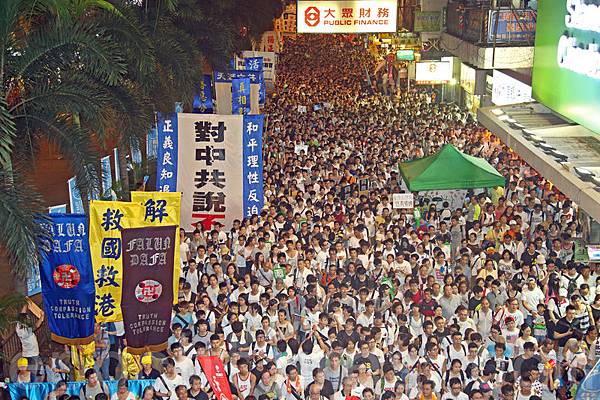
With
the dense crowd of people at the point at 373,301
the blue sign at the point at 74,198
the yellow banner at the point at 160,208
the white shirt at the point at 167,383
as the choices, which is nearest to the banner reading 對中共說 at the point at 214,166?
the dense crowd of people at the point at 373,301

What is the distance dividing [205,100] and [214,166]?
1395cm

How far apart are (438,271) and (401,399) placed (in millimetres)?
4334

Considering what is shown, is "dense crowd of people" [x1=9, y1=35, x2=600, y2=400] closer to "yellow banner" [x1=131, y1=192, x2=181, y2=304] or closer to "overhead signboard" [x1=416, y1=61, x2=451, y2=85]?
"yellow banner" [x1=131, y1=192, x2=181, y2=304]

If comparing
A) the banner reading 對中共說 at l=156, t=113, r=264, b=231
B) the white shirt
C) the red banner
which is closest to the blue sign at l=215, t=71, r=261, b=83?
the banner reading 對中共說 at l=156, t=113, r=264, b=231

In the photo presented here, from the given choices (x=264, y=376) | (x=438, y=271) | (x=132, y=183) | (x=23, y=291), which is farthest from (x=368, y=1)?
(x=264, y=376)

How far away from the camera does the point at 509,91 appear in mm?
25719

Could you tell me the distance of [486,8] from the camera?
25266mm

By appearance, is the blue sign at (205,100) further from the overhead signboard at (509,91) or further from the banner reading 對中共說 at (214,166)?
the banner reading 對中共說 at (214,166)

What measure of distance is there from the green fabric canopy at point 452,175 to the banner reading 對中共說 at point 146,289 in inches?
308

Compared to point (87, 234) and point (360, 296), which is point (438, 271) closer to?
point (360, 296)

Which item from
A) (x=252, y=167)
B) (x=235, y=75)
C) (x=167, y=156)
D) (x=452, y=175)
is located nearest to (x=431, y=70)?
(x=235, y=75)

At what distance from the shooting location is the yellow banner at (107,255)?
1146cm

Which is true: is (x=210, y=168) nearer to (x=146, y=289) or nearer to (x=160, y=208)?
(x=160, y=208)

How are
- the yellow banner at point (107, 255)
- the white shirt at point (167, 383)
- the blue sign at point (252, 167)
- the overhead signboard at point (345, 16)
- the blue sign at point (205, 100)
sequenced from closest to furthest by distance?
the white shirt at point (167, 383) < the yellow banner at point (107, 255) < the blue sign at point (252, 167) < the blue sign at point (205, 100) < the overhead signboard at point (345, 16)
